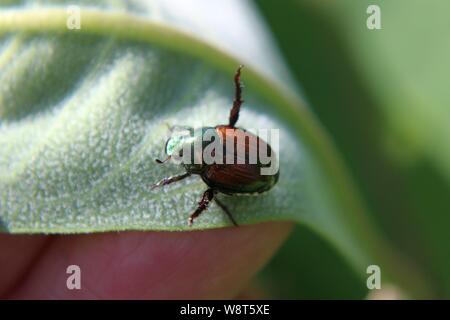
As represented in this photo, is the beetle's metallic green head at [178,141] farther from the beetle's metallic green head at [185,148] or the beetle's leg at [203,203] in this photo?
the beetle's leg at [203,203]

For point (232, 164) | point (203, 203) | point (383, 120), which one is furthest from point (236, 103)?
point (383, 120)

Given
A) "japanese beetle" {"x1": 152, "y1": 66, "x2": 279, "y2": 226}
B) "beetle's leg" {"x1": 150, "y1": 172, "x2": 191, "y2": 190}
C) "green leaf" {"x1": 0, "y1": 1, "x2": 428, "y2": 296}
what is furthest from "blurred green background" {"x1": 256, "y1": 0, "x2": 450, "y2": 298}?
"beetle's leg" {"x1": 150, "y1": 172, "x2": 191, "y2": 190}

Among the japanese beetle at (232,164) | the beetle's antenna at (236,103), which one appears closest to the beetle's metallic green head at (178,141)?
the japanese beetle at (232,164)

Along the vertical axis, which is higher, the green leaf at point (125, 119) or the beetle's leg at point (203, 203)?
the green leaf at point (125, 119)

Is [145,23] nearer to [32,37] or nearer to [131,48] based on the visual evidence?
[131,48]

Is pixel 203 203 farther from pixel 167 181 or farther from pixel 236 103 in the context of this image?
pixel 236 103

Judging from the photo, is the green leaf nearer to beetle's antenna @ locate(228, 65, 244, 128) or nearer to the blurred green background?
beetle's antenna @ locate(228, 65, 244, 128)
